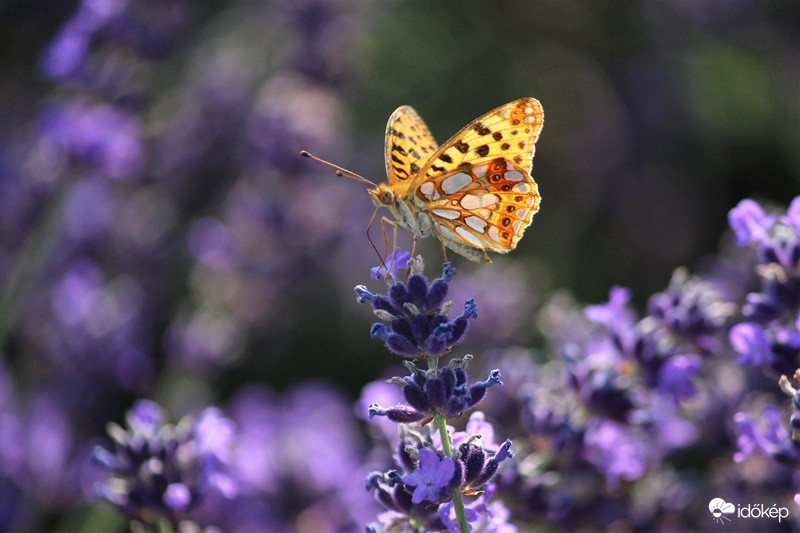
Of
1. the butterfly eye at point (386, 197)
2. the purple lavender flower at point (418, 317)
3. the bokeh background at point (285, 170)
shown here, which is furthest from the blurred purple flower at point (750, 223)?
the bokeh background at point (285, 170)

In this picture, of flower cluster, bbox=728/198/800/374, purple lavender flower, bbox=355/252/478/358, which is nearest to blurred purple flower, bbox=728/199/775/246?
flower cluster, bbox=728/198/800/374

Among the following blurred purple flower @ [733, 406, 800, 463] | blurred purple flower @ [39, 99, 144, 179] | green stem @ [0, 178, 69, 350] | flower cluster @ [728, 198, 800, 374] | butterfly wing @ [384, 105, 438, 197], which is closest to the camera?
blurred purple flower @ [733, 406, 800, 463]

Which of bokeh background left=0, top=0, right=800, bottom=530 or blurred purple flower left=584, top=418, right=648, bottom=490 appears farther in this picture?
bokeh background left=0, top=0, right=800, bottom=530

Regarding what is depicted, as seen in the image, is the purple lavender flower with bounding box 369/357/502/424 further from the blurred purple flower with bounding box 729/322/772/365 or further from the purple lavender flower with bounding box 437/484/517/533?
the blurred purple flower with bounding box 729/322/772/365

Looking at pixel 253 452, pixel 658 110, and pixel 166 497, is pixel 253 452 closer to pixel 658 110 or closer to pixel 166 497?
pixel 166 497

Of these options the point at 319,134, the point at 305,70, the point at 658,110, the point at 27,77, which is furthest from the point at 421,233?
the point at 658,110

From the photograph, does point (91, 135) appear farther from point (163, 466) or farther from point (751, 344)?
point (751, 344)
